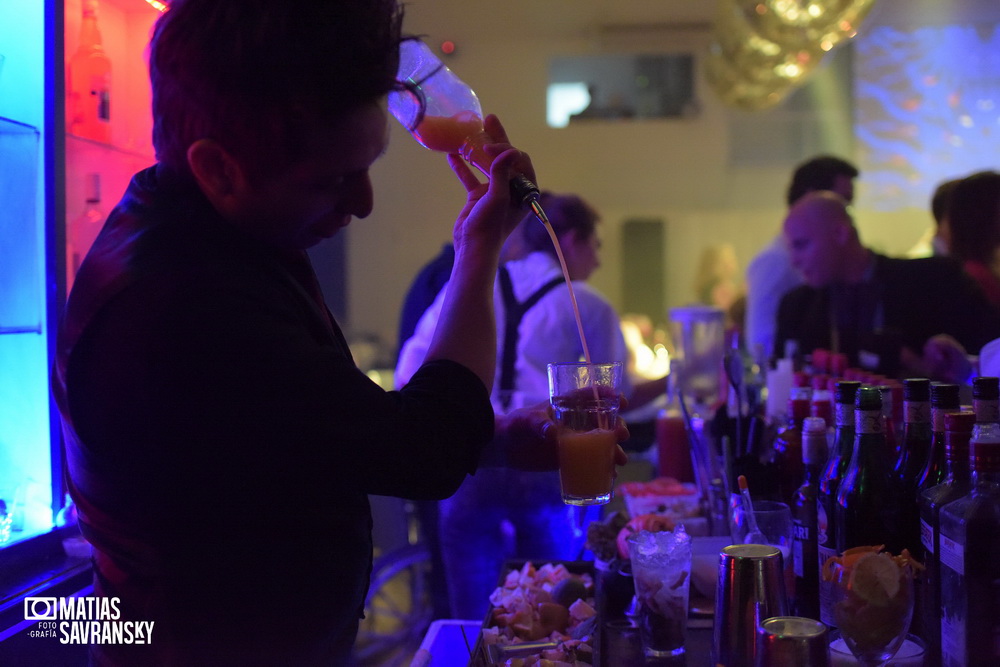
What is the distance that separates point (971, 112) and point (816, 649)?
632 centimetres

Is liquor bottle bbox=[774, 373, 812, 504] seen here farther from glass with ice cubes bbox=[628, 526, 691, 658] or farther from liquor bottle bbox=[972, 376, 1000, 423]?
liquor bottle bbox=[972, 376, 1000, 423]

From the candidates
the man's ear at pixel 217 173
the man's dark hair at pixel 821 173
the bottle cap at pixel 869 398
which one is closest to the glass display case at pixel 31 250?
the man's ear at pixel 217 173

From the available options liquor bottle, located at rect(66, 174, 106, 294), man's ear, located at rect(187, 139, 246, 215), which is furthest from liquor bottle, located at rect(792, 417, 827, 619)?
liquor bottle, located at rect(66, 174, 106, 294)

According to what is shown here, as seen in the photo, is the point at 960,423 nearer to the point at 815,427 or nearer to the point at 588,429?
the point at 815,427

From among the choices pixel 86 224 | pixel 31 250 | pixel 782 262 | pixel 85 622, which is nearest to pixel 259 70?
pixel 85 622

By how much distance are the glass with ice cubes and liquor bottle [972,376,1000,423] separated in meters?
0.42

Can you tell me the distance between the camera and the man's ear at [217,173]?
799mm

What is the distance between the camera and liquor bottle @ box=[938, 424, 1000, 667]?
0.90m

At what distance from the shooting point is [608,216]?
20.9 ft

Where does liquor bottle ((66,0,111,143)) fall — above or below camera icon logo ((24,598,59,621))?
above

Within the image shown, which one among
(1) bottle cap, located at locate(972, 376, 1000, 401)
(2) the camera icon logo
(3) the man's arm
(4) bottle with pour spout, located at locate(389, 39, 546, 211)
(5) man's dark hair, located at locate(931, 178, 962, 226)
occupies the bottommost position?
(2) the camera icon logo

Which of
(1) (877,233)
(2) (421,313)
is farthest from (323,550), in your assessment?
(1) (877,233)

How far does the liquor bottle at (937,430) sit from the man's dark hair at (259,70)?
812 mm

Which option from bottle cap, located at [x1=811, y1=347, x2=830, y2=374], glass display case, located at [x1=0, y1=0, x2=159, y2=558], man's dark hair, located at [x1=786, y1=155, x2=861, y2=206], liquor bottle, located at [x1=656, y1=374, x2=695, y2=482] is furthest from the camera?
man's dark hair, located at [x1=786, y1=155, x2=861, y2=206]
